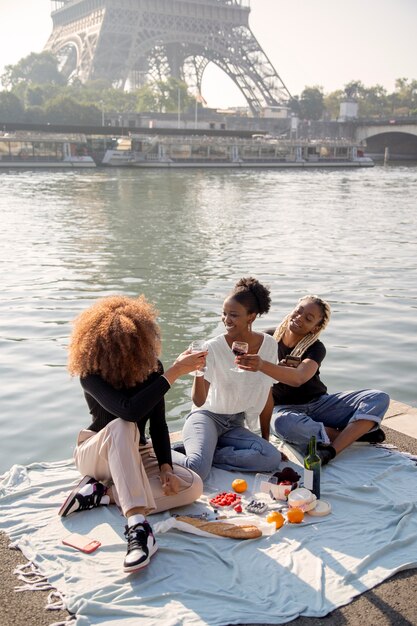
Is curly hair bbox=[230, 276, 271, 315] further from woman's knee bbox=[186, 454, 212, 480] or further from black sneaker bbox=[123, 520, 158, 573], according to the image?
black sneaker bbox=[123, 520, 158, 573]

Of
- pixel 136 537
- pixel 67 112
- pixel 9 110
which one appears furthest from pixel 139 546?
pixel 9 110

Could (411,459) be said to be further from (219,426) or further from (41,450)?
(41,450)

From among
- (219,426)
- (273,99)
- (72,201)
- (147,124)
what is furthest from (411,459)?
(273,99)

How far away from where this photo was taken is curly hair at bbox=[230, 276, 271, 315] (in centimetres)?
446

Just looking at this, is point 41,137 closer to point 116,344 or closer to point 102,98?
point 102,98

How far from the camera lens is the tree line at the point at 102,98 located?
82.6m

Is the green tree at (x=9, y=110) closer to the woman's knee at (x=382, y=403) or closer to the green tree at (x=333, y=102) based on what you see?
the green tree at (x=333, y=102)

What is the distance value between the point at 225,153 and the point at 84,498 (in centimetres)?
6353

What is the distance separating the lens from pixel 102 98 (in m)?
95.8

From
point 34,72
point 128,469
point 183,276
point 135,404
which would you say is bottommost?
point 183,276

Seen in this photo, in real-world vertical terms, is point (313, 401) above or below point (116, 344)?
below

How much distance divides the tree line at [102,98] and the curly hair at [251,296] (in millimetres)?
82519

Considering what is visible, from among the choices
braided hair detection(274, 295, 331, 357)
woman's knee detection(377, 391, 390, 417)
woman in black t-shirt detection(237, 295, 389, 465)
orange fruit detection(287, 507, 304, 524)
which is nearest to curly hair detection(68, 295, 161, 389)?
orange fruit detection(287, 507, 304, 524)

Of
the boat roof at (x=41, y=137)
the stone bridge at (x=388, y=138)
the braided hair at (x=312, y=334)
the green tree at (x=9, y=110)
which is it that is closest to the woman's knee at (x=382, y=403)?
the braided hair at (x=312, y=334)
